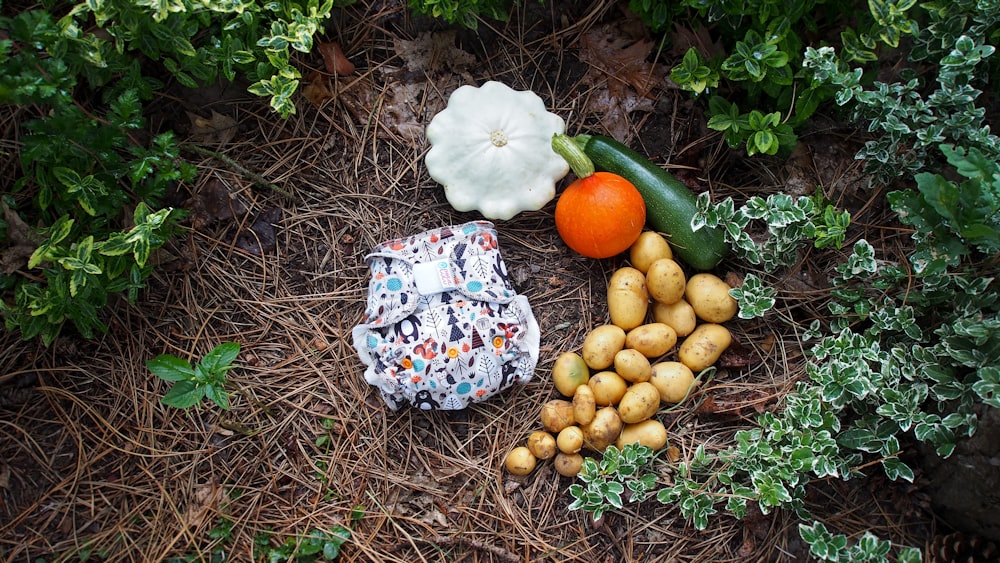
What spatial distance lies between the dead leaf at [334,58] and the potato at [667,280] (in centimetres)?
144

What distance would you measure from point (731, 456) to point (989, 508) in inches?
30.9

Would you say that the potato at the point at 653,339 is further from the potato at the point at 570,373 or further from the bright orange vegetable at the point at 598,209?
the bright orange vegetable at the point at 598,209

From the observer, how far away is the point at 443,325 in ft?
7.87

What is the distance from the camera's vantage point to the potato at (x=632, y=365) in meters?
2.31

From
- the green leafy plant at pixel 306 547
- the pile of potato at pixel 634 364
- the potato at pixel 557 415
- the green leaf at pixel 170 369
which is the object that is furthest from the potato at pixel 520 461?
the green leaf at pixel 170 369

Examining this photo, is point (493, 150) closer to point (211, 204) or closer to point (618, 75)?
point (618, 75)

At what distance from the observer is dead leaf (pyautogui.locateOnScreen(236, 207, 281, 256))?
8.35ft

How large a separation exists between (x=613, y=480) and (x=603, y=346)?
47 cm

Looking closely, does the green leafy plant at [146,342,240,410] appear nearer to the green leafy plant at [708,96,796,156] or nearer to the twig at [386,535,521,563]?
the twig at [386,535,521,563]

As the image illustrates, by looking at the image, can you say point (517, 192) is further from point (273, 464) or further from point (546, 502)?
point (273, 464)

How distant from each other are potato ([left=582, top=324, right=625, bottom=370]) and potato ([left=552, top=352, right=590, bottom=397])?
1.4 inches

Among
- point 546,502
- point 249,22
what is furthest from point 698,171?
point 249,22

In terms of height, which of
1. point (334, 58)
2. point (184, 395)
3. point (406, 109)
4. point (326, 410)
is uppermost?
point (334, 58)

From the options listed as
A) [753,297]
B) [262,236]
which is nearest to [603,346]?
Result: [753,297]
